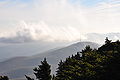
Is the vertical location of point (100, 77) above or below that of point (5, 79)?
below

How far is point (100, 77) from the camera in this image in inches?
1266

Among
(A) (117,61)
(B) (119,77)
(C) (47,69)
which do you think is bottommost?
(B) (119,77)

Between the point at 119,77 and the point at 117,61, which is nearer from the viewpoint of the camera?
the point at 119,77

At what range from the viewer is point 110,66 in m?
32.4

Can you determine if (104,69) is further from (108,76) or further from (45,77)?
(45,77)

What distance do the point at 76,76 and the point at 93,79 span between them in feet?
20.2

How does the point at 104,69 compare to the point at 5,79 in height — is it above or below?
below

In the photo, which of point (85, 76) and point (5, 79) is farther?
point (5, 79)

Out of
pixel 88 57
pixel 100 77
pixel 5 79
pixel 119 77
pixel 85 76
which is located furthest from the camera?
pixel 5 79

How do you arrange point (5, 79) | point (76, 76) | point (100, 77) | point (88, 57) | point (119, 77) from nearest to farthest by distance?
point (119, 77), point (100, 77), point (76, 76), point (88, 57), point (5, 79)

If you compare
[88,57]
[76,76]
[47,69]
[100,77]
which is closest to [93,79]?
[100,77]

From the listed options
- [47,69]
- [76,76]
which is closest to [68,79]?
[76,76]

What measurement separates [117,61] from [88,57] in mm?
19761

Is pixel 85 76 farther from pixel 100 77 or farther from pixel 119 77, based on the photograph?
pixel 119 77
